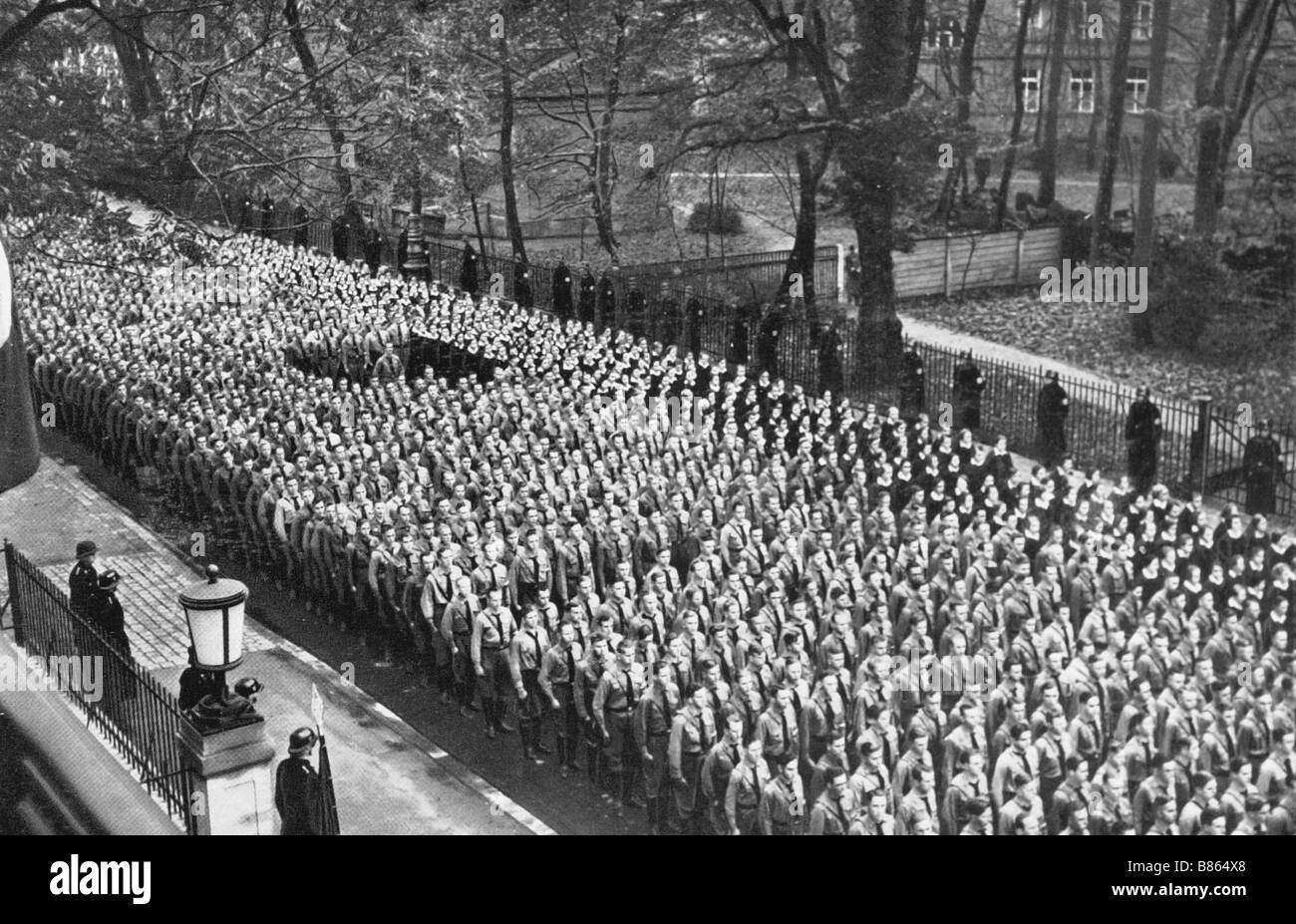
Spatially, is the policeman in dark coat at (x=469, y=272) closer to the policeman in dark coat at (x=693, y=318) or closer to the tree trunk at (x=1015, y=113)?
the policeman in dark coat at (x=693, y=318)

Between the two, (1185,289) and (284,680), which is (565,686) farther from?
(1185,289)

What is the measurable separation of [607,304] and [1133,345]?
17.5 ft

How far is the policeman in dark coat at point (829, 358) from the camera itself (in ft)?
43.7

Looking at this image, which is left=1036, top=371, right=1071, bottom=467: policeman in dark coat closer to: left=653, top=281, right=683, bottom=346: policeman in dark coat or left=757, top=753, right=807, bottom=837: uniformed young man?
left=653, top=281, right=683, bottom=346: policeman in dark coat

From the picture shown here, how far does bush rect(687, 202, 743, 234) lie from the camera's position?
13.2 metres

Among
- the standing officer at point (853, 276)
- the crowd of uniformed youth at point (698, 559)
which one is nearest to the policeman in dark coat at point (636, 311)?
the crowd of uniformed youth at point (698, 559)

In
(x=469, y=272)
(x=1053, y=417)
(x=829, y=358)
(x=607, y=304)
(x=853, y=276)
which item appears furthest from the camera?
(x=607, y=304)

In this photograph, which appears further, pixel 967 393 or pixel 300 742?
pixel 967 393

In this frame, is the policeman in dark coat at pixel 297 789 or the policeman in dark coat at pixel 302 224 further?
the policeman in dark coat at pixel 302 224

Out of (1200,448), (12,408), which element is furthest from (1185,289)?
(12,408)

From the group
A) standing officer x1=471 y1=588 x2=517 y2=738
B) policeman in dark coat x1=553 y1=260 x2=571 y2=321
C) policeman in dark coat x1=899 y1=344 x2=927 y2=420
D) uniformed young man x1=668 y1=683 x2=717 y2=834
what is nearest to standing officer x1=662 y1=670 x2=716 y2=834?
uniformed young man x1=668 y1=683 x2=717 y2=834

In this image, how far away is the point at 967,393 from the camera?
12742 mm

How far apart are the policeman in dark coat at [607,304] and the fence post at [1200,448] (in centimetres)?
577
